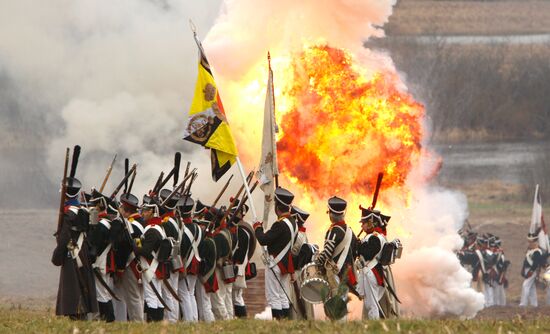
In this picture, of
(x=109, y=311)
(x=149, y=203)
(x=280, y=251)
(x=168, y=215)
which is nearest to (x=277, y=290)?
(x=280, y=251)

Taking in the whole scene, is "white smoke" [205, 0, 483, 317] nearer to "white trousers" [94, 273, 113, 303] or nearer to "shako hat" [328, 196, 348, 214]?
"shako hat" [328, 196, 348, 214]

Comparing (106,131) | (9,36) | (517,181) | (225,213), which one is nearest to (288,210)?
(225,213)

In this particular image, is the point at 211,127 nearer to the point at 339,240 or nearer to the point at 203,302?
the point at 203,302

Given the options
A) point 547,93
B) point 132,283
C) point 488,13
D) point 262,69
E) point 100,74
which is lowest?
point 132,283

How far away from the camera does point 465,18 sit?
183ft

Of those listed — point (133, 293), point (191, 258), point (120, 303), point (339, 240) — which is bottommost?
point (120, 303)

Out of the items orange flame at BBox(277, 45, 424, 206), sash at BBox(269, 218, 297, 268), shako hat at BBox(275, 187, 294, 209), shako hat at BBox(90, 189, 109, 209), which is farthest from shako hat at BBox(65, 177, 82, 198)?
orange flame at BBox(277, 45, 424, 206)

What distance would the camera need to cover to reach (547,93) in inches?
2168

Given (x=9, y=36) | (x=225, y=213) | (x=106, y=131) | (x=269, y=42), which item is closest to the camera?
(x=225, y=213)

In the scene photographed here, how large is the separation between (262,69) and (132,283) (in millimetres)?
7132

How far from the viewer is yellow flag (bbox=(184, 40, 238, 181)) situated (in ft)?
67.7

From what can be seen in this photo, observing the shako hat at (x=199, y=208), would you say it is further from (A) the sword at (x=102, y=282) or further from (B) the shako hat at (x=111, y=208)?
(A) the sword at (x=102, y=282)

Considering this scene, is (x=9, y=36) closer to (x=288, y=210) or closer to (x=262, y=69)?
(x=262, y=69)

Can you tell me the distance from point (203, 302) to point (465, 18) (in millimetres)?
37447
